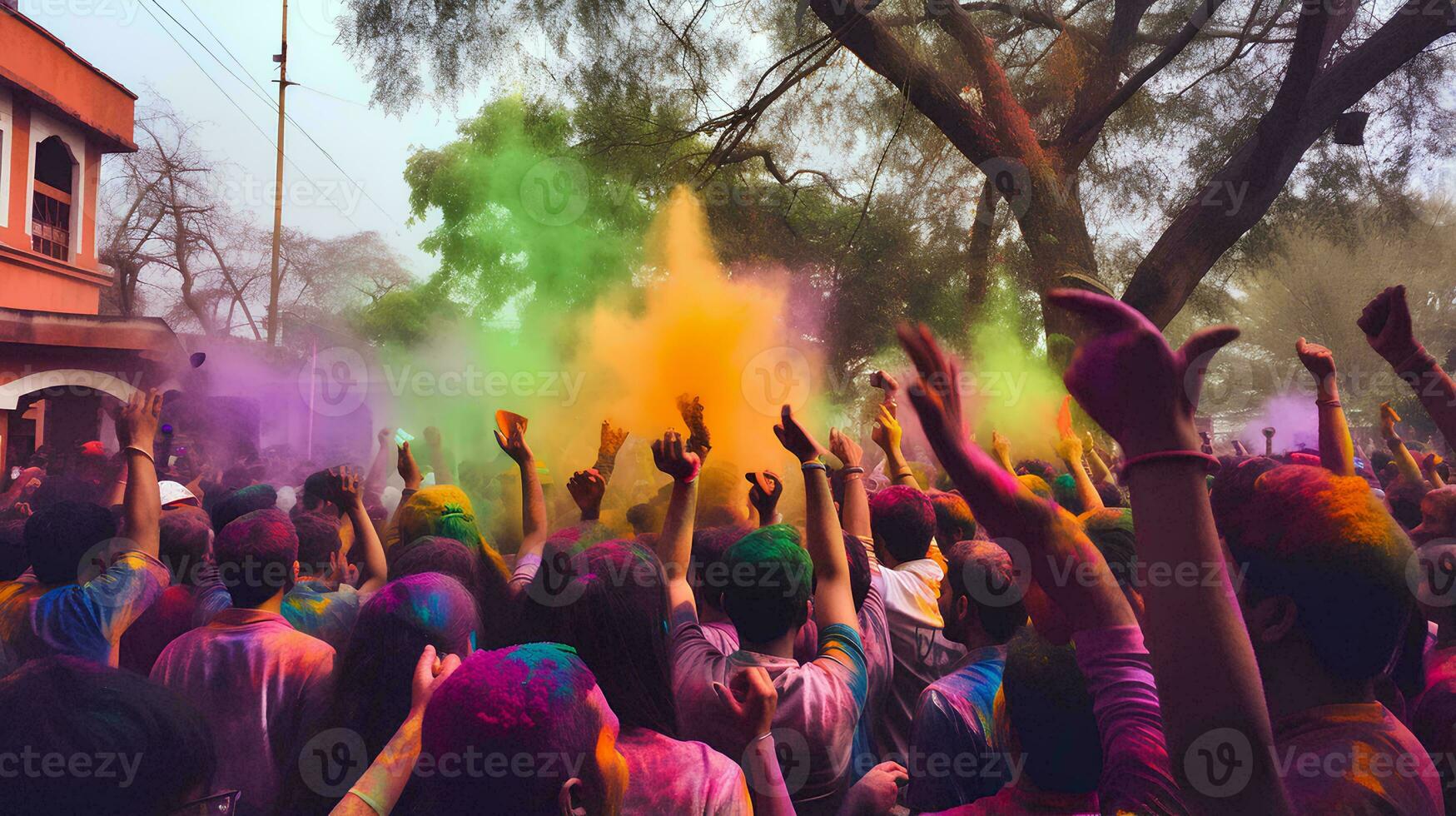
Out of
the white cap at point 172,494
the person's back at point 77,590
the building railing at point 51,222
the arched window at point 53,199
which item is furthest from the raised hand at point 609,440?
the arched window at point 53,199

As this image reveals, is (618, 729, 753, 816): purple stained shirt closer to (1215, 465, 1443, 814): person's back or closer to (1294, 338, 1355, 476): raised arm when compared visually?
(1215, 465, 1443, 814): person's back

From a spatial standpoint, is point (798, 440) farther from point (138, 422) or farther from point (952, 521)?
point (138, 422)

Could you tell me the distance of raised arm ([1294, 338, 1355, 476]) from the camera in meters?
2.87

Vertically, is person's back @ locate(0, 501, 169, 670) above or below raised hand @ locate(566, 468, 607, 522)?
below

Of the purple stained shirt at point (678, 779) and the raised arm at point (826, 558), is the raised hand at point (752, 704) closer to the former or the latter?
the purple stained shirt at point (678, 779)

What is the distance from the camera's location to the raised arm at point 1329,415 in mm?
2865

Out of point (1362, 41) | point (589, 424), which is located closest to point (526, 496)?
point (1362, 41)

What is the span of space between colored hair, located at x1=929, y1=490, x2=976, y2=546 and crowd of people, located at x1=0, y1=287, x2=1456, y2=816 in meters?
0.50

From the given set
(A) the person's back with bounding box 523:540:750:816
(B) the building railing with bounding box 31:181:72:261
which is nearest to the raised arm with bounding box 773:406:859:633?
(A) the person's back with bounding box 523:540:750:816

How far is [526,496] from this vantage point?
3926 millimetres

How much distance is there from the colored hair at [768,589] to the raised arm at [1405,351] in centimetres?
150

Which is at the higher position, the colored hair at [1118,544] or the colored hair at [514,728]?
the colored hair at [1118,544]

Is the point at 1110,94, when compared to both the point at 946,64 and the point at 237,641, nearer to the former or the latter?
the point at 946,64

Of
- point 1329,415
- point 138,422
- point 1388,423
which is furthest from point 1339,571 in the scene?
point 1388,423
